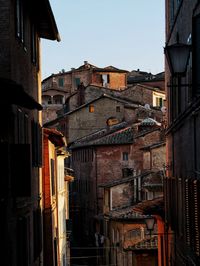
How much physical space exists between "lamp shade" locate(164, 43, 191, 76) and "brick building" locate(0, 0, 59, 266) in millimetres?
2193

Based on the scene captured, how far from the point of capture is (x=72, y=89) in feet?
328

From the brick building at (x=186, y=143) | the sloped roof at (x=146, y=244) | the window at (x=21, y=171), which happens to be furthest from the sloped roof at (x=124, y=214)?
the window at (x=21, y=171)

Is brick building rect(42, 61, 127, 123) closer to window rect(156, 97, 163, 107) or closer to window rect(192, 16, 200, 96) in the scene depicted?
window rect(156, 97, 163, 107)

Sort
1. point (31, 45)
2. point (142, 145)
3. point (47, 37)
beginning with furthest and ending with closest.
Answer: point (142, 145), point (47, 37), point (31, 45)

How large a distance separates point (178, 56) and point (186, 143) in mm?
6907

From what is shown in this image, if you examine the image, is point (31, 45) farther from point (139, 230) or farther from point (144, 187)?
point (144, 187)

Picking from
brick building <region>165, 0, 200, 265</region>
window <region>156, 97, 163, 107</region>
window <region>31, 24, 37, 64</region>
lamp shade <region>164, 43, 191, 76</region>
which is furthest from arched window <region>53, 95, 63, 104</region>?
lamp shade <region>164, 43, 191, 76</region>

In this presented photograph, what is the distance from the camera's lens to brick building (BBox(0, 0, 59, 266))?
13.5 m

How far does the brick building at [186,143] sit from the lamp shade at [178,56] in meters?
0.02

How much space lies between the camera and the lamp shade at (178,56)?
490 inches

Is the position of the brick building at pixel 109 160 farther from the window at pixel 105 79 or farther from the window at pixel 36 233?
the window at pixel 36 233

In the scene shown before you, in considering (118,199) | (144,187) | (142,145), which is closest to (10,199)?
(144,187)

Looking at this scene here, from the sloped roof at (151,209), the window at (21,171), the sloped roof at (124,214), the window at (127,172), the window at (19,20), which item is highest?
the window at (19,20)

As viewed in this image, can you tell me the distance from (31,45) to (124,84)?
251 ft
